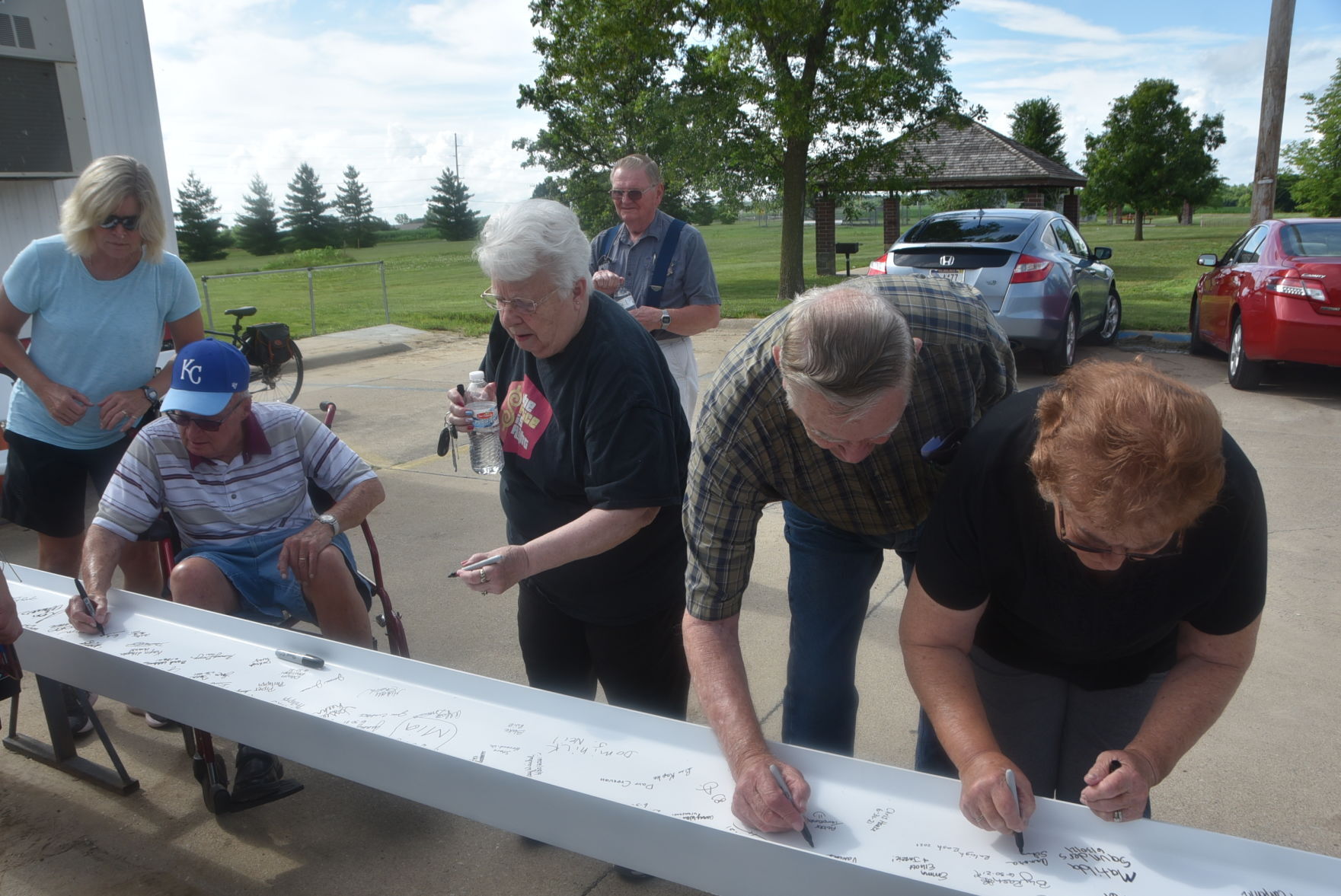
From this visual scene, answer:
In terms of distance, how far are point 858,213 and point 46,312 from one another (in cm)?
2011

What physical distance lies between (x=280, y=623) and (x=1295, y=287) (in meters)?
7.42

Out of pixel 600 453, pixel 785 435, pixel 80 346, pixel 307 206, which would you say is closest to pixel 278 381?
pixel 80 346

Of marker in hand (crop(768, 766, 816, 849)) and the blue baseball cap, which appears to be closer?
Result: marker in hand (crop(768, 766, 816, 849))

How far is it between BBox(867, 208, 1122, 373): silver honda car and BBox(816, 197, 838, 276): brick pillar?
46.0 feet

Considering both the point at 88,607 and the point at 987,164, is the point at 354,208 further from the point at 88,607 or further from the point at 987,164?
the point at 88,607

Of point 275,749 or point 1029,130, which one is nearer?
point 275,749

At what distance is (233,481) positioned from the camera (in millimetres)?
2918

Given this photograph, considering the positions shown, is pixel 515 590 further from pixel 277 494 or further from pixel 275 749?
pixel 275 749

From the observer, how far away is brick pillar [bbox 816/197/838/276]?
Result: 23.7m

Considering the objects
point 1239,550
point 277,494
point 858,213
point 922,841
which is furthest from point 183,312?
point 858,213

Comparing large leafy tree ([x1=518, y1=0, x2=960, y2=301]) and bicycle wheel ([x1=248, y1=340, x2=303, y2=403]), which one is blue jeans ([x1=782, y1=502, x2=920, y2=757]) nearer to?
bicycle wheel ([x1=248, y1=340, x2=303, y2=403])

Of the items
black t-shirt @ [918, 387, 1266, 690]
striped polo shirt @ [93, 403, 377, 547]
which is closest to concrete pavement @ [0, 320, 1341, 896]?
striped polo shirt @ [93, 403, 377, 547]

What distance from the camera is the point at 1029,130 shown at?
166 ft

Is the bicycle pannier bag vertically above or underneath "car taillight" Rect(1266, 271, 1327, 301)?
underneath
